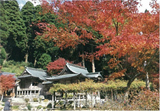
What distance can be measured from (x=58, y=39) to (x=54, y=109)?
709cm

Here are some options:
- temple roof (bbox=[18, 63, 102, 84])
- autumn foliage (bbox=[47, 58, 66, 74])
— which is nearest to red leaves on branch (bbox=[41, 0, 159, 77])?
temple roof (bbox=[18, 63, 102, 84])

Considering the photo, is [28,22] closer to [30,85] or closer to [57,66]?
[57,66]

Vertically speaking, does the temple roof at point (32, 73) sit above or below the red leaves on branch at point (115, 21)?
below

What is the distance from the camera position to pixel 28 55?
1271 inches

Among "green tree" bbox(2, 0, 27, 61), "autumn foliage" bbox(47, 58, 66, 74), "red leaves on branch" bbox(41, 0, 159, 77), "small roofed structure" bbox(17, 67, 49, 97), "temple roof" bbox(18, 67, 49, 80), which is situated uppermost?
"green tree" bbox(2, 0, 27, 61)

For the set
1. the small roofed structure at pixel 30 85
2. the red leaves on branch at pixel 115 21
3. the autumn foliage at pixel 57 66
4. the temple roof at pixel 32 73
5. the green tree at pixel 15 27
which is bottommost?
the small roofed structure at pixel 30 85

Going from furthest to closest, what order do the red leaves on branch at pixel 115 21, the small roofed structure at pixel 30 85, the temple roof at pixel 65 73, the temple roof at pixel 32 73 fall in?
1. the temple roof at pixel 32 73
2. the small roofed structure at pixel 30 85
3. the temple roof at pixel 65 73
4. the red leaves on branch at pixel 115 21

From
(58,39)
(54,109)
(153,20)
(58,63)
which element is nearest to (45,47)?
(58,63)

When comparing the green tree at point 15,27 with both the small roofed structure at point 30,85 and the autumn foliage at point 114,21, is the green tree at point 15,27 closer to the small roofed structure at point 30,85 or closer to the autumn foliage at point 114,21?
the small roofed structure at point 30,85

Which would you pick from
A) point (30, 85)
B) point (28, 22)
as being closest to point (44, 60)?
point (30, 85)

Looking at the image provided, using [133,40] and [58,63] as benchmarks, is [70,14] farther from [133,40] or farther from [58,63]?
[58,63]

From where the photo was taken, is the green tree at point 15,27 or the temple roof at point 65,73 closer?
the temple roof at point 65,73

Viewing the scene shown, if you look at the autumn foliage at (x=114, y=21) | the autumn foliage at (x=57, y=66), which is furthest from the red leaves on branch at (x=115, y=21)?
the autumn foliage at (x=57, y=66)

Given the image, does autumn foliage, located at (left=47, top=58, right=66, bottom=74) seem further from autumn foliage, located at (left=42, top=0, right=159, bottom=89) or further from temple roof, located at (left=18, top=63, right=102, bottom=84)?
autumn foliage, located at (left=42, top=0, right=159, bottom=89)
